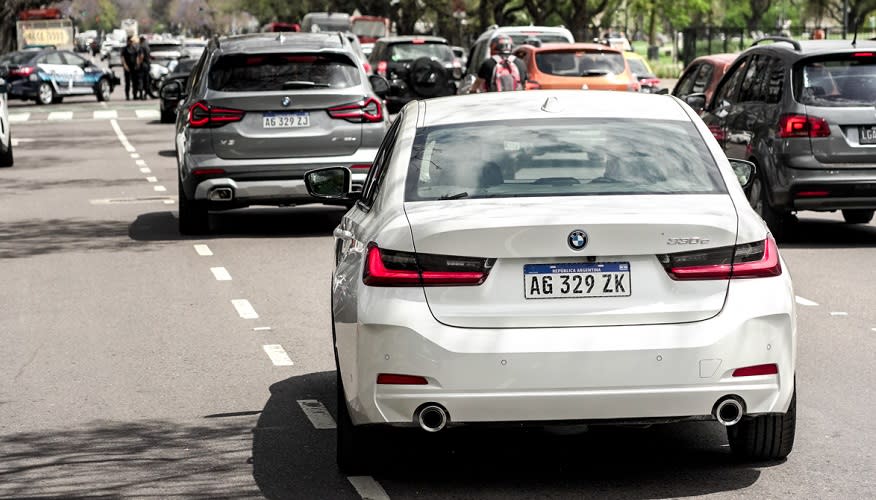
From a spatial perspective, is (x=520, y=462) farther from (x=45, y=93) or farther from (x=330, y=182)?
(x=45, y=93)

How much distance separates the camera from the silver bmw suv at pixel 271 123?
14.6 m

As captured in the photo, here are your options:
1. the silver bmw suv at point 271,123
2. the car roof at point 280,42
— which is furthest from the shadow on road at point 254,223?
the car roof at point 280,42

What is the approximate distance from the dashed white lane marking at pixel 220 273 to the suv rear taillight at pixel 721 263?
22.7 feet

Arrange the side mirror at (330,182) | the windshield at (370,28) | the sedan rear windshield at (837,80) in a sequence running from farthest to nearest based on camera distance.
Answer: the windshield at (370,28) < the sedan rear windshield at (837,80) < the side mirror at (330,182)

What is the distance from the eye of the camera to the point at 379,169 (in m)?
7.13

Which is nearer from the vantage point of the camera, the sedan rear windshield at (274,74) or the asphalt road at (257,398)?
the asphalt road at (257,398)

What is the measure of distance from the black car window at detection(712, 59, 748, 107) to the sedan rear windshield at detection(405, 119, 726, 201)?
8995 mm

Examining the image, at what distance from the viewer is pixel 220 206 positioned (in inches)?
584

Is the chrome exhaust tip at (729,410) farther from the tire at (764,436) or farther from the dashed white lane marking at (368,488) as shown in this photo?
the dashed white lane marking at (368,488)

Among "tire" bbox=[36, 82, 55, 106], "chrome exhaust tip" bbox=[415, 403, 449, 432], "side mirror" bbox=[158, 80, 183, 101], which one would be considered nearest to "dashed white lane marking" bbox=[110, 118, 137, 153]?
"tire" bbox=[36, 82, 55, 106]

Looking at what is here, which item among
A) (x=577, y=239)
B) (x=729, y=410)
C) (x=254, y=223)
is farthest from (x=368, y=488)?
(x=254, y=223)

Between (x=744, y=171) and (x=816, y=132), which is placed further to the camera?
(x=816, y=132)

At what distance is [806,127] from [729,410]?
840cm

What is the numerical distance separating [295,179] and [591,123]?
824cm
